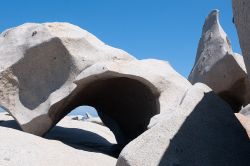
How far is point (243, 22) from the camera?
3.24 metres

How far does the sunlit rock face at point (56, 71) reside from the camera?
19.0 ft

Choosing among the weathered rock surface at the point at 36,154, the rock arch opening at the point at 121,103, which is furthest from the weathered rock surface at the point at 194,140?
the rock arch opening at the point at 121,103

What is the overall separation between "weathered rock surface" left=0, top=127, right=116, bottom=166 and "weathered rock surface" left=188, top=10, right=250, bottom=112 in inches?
127

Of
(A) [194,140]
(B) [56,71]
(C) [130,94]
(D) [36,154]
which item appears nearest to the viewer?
(A) [194,140]

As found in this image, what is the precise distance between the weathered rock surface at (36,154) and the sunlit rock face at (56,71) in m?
0.91

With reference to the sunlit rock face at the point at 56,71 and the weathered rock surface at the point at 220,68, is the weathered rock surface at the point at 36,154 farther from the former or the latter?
the weathered rock surface at the point at 220,68

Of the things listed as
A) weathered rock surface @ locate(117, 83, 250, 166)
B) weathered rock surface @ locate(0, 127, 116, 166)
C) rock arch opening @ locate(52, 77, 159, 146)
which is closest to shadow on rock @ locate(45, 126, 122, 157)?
rock arch opening @ locate(52, 77, 159, 146)

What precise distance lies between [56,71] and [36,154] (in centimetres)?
203

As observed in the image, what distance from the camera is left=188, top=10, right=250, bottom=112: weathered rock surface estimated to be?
7.55 metres

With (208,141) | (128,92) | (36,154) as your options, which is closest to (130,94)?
(128,92)

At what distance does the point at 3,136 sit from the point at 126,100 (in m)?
3.14

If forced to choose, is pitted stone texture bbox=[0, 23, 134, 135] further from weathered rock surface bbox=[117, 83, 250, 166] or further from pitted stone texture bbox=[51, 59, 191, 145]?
weathered rock surface bbox=[117, 83, 250, 166]

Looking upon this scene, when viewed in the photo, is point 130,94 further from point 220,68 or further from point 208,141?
point 208,141

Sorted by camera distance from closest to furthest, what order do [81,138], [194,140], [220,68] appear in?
[194,140] < [220,68] < [81,138]
